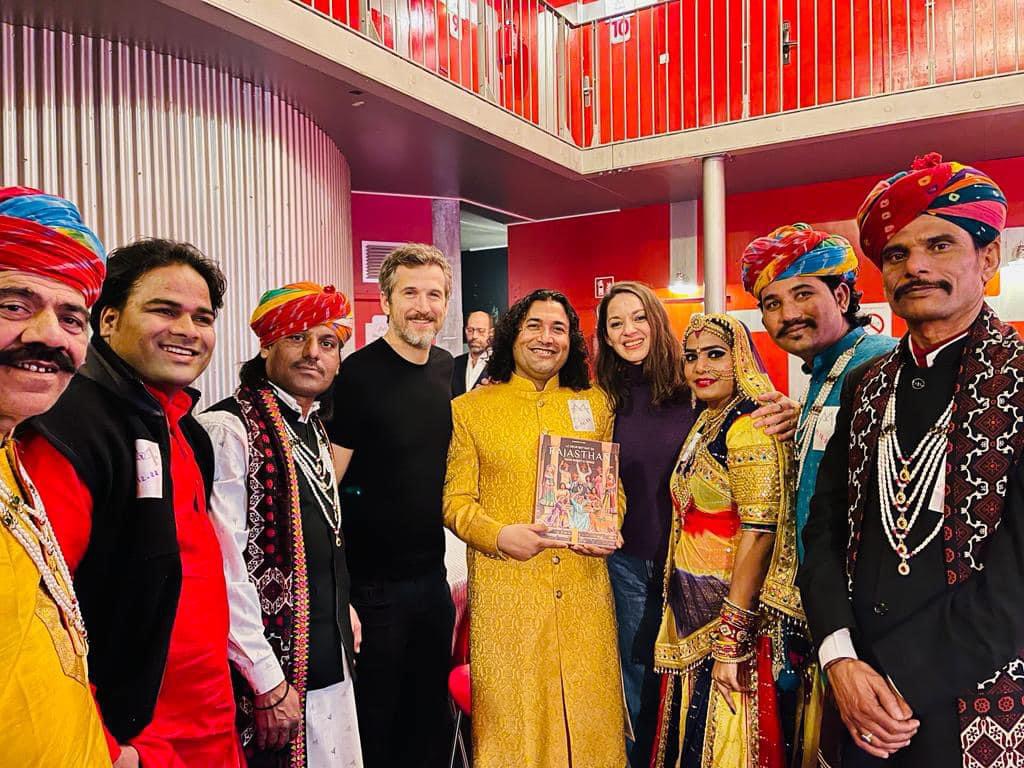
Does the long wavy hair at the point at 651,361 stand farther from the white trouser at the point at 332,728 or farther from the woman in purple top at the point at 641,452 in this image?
the white trouser at the point at 332,728

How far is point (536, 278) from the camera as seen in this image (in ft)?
30.9

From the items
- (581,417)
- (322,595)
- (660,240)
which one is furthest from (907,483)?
(660,240)

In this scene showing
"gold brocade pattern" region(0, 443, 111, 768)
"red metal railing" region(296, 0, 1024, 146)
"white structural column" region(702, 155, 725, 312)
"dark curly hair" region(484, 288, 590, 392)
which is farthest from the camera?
"white structural column" region(702, 155, 725, 312)

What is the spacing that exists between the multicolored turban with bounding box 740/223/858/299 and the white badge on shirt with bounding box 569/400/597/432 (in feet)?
2.60

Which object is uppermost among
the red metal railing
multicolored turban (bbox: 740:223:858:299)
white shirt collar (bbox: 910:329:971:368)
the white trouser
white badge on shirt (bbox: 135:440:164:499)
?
the red metal railing

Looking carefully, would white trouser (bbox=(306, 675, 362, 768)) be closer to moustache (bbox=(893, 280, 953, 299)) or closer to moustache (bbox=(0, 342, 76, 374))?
moustache (bbox=(0, 342, 76, 374))

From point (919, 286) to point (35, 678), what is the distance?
1.92 m

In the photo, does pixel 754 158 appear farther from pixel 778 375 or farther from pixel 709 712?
pixel 709 712

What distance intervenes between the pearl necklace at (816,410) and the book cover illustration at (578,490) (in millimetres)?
628

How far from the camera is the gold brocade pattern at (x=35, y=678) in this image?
1.08 m

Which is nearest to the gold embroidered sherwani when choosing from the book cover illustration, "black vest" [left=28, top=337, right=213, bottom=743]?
the book cover illustration

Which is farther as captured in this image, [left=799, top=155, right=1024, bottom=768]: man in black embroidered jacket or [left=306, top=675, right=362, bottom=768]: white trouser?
[left=306, top=675, right=362, bottom=768]: white trouser

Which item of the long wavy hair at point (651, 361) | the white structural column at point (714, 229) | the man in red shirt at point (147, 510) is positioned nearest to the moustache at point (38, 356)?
the man in red shirt at point (147, 510)

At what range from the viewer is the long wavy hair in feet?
9.20
